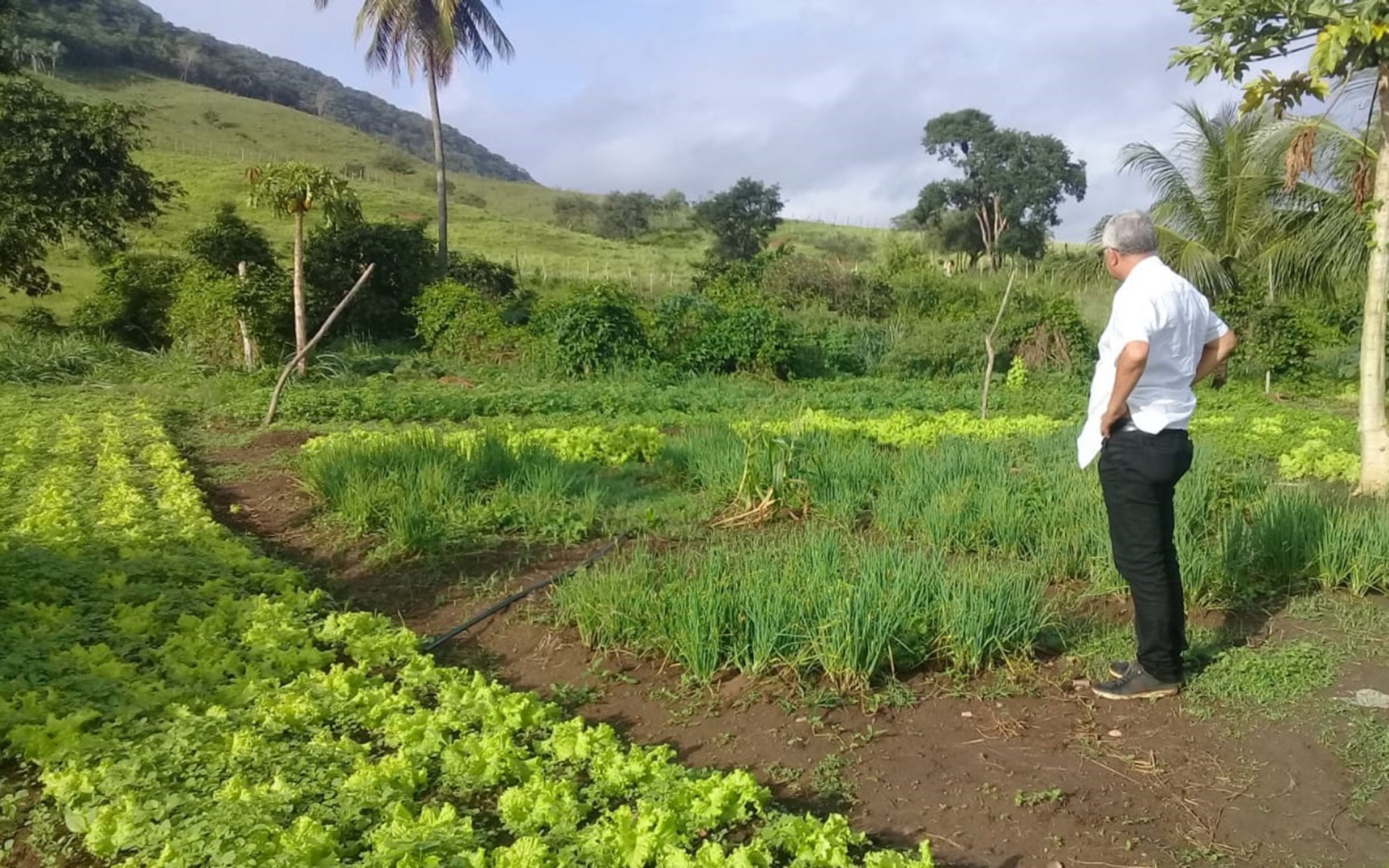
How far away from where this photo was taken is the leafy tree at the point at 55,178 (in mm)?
16484

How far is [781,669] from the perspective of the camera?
385 centimetres

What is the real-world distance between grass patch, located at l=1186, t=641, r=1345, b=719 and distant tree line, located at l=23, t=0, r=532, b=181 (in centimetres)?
1939

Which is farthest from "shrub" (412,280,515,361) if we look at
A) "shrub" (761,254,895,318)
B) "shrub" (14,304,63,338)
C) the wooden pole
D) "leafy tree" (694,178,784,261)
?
"leafy tree" (694,178,784,261)

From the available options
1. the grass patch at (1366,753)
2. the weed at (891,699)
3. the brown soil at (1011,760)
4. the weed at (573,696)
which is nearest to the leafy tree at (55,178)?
the brown soil at (1011,760)

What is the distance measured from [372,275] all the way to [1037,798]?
1989 cm

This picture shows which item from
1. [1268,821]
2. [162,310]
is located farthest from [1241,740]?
[162,310]

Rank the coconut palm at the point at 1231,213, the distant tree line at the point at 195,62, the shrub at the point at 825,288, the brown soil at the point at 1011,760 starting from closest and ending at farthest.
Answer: the brown soil at the point at 1011,760, the coconut palm at the point at 1231,213, the shrub at the point at 825,288, the distant tree line at the point at 195,62

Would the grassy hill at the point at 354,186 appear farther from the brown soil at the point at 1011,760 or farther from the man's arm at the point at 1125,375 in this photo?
the man's arm at the point at 1125,375

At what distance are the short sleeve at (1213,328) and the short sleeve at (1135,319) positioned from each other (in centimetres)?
37

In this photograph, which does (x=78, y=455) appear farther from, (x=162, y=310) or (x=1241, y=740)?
(x=162, y=310)

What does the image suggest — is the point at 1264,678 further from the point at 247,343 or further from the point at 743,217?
the point at 743,217

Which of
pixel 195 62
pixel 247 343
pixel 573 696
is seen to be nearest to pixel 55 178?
pixel 247 343

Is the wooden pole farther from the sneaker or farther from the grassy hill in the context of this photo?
the sneaker

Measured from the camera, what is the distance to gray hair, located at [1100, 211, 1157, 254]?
3684mm
